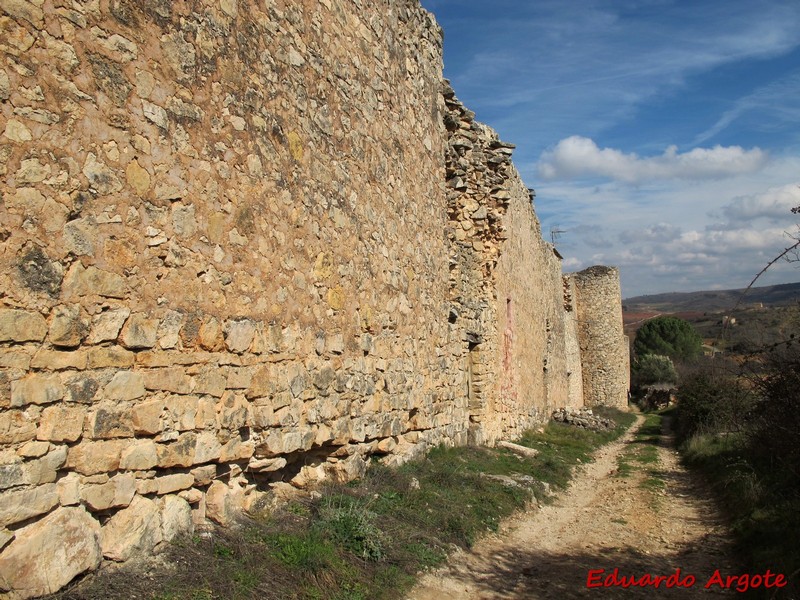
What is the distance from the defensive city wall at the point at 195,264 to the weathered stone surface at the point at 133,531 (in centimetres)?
1

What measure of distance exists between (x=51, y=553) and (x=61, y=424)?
0.63 metres

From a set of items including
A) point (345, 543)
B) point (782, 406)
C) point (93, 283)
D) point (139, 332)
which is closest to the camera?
point (93, 283)

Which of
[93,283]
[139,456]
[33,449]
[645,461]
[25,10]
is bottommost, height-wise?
[645,461]

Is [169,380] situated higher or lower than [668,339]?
higher

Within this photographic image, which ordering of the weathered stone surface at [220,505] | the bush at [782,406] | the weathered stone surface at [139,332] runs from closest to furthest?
the weathered stone surface at [139,332]
the weathered stone surface at [220,505]
the bush at [782,406]

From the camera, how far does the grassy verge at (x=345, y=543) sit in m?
3.67

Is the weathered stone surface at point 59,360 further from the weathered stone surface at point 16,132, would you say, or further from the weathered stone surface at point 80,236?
the weathered stone surface at point 16,132

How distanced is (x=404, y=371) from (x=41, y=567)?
5.00 metres

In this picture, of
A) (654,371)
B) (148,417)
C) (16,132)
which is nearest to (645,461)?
(148,417)

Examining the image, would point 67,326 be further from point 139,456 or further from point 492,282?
point 492,282

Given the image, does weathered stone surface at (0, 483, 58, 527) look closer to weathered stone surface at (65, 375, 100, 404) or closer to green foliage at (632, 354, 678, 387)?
weathered stone surface at (65, 375, 100, 404)

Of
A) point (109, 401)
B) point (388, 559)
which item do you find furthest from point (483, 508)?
point (109, 401)

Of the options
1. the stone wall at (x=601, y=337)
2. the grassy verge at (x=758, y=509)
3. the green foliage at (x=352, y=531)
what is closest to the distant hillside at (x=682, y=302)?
the stone wall at (x=601, y=337)

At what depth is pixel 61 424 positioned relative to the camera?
3.36 m
